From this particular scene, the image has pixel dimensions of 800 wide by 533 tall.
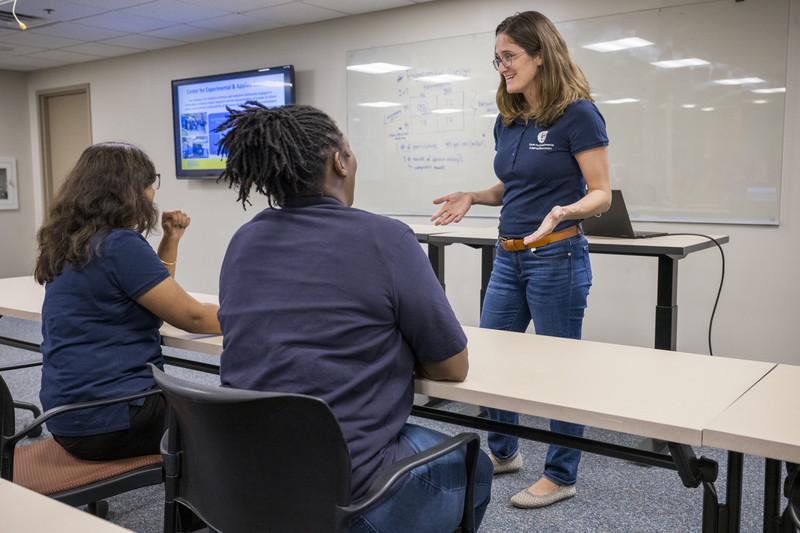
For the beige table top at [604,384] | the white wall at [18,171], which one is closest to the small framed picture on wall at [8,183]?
the white wall at [18,171]

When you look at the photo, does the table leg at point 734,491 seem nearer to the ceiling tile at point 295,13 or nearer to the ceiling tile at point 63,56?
the ceiling tile at point 295,13

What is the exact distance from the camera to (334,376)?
3.39ft

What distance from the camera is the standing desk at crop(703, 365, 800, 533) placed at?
933 mm

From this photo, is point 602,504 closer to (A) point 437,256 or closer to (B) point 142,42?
(A) point 437,256

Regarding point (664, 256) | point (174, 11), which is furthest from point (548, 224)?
point (174, 11)

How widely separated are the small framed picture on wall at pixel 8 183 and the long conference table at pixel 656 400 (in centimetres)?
702

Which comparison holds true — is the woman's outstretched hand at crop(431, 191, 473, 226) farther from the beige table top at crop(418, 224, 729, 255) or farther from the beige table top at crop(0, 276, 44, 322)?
the beige table top at crop(0, 276, 44, 322)

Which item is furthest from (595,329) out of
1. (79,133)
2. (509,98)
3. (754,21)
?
(79,133)

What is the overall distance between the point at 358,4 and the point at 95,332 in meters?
3.61

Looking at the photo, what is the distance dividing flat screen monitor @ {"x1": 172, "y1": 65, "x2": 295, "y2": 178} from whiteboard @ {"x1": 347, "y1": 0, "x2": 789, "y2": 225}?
3.29 feet

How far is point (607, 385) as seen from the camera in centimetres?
121

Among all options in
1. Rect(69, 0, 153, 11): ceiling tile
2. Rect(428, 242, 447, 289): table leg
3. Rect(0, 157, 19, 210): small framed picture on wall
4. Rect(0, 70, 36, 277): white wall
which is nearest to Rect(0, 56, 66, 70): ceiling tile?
Rect(0, 70, 36, 277): white wall

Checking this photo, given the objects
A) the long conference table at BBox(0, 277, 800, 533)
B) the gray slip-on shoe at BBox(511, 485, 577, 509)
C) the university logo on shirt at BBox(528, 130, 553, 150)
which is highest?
the university logo on shirt at BBox(528, 130, 553, 150)

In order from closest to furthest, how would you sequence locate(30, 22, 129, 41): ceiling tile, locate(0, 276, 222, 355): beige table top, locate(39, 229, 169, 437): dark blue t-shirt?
1. locate(39, 229, 169, 437): dark blue t-shirt
2. locate(0, 276, 222, 355): beige table top
3. locate(30, 22, 129, 41): ceiling tile
